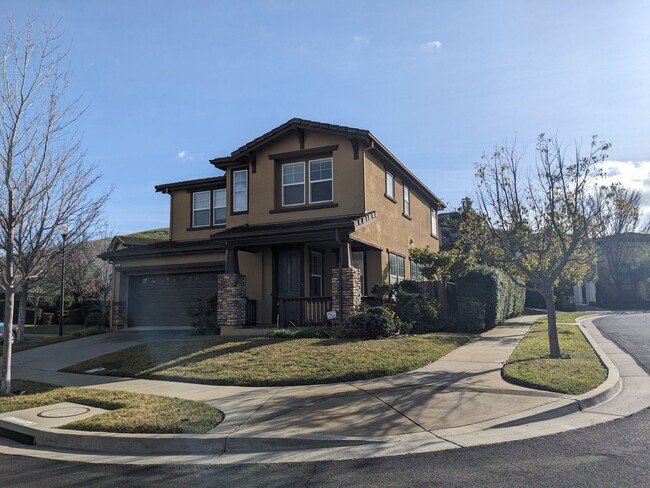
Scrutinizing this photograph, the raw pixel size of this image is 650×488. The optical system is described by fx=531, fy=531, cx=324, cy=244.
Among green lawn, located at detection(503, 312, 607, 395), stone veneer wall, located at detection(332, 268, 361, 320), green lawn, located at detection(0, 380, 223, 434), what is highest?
stone veneer wall, located at detection(332, 268, 361, 320)

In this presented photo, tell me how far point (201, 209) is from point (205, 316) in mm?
5833

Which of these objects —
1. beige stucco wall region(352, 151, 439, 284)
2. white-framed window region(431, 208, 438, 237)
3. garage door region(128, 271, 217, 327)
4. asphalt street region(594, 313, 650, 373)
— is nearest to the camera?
asphalt street region(594, 313, 650, 373)

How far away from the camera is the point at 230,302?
17.3 metres

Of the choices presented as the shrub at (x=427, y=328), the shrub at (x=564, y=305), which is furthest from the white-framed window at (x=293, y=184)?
the shrub at (x=564, y=305)

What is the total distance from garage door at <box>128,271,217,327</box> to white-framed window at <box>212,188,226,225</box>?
8.11ft

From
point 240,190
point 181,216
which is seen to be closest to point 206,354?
point 240,190

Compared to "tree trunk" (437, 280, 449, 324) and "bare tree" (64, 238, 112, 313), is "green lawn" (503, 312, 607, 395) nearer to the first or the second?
"tree trunk" (437, 280, 449, 324)

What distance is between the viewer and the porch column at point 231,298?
17250mm

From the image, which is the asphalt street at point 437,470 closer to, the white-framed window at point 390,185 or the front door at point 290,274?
→ the front door at point 290,274

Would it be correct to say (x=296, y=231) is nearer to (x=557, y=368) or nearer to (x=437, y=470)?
(x=557, y=368)

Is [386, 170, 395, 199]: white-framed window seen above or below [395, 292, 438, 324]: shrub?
above

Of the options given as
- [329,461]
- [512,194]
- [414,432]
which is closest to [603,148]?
[512,194]

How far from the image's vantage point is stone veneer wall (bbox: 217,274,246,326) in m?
17.2

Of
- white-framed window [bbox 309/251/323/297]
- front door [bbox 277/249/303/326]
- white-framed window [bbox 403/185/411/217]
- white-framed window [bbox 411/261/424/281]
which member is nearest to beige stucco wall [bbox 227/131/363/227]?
front door [bbox 277/249/303/326]
